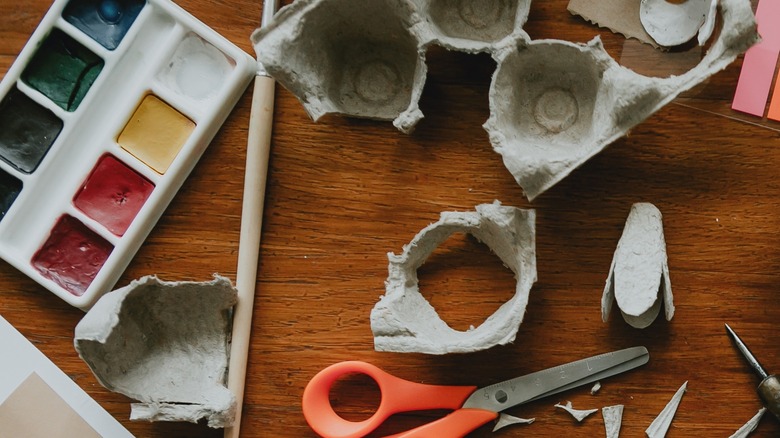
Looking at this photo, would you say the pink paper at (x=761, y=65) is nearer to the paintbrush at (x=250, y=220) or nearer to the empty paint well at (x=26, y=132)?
the paintbrush at (x=250, y=220)

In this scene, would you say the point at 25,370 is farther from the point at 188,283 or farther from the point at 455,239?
the point at 455,239

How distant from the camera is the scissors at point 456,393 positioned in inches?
35.0

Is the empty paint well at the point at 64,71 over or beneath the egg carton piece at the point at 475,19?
beneath

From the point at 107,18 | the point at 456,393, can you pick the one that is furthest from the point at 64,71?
the point at 456,393

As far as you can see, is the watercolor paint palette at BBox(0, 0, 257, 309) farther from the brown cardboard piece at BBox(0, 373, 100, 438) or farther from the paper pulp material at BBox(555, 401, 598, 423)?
the paper pulp material at BBox(555, 401, 598, 423)

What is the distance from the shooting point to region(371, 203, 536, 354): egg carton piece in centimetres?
84

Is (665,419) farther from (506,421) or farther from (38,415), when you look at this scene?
(38,415)

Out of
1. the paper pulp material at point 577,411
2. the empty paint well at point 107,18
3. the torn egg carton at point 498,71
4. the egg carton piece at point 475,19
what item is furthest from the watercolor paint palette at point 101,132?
the paper pulp material at point 577,411

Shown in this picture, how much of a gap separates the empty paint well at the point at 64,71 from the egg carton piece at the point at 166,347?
0.85ft

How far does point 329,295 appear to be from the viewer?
3.09ft

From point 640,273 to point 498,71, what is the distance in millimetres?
281

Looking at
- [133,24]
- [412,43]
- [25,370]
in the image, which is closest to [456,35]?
[412,43]

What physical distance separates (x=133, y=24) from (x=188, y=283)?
32 centimetres

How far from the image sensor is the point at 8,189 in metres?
0.94
